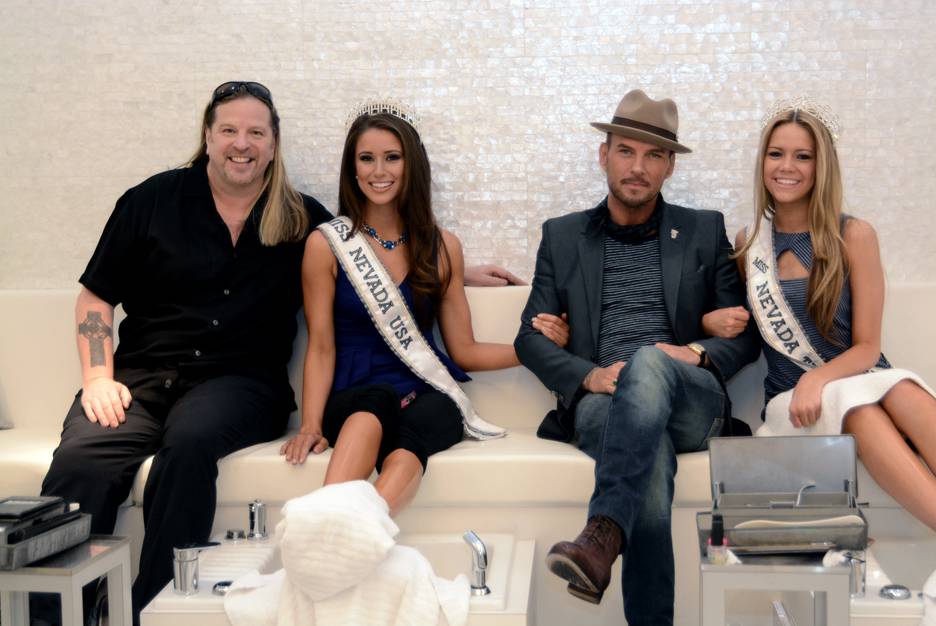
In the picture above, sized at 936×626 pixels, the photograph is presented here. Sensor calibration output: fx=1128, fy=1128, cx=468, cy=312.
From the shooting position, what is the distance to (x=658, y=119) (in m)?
3.29

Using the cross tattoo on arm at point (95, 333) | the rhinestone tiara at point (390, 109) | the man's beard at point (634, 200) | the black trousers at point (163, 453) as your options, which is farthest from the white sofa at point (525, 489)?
the rhinestone tiara at point (390, 109)

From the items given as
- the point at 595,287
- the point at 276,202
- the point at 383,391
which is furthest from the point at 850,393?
the point at 276,202

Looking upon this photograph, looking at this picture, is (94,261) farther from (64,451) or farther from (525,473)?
(525,473)

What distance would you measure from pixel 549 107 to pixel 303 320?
3.57ft

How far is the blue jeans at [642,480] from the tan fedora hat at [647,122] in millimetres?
737

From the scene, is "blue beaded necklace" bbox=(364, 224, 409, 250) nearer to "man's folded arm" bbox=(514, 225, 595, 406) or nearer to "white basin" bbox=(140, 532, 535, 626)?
"man's folded arm" bbox=(514, 225, 595, 406)

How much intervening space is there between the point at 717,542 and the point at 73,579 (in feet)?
3.89

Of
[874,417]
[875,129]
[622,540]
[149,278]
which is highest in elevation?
[875,129]

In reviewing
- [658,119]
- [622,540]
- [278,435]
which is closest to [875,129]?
[658,119]

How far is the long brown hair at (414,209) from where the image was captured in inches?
133

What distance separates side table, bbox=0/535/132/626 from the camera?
211 centimetres

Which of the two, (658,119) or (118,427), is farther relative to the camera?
(658,119)

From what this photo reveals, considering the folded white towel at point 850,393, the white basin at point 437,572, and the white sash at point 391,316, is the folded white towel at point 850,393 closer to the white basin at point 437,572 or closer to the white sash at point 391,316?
the white basin at point 437,572

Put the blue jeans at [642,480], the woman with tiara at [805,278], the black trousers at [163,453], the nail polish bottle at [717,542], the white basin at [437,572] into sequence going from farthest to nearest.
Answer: the woman with tiara at [805,278], the black trousers at [163,453], the blue jeans at [642,480], the white basin at [437,572], the nail polish bottle at [717,542]
